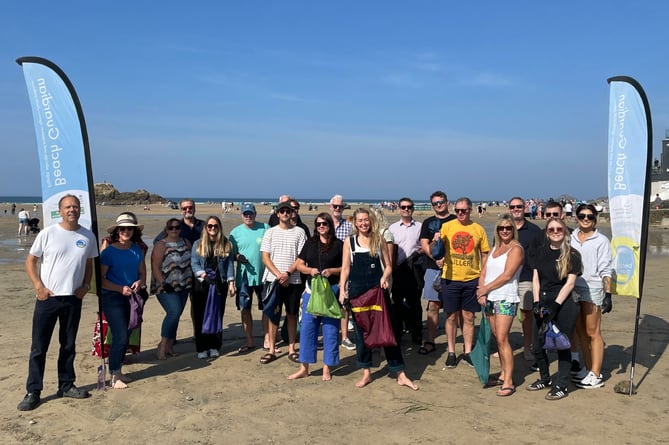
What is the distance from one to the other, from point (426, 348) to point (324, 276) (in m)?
1.92

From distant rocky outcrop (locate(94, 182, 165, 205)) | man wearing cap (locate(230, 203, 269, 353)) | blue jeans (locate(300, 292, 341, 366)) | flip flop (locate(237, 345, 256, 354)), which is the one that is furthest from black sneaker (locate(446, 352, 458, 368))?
distant rocky outcrop (locate(94, 182, 165, 205))

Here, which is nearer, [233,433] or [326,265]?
[233,433]

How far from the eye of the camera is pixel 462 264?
19.2 feet

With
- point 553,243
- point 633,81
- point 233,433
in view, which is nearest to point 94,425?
point 233,433

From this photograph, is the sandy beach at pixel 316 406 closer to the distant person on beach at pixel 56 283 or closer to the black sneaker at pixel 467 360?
the black sneaker at pixel 467 360

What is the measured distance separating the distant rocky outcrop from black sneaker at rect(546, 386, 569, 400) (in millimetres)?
69902

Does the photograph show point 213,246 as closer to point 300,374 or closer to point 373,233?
point 300,374

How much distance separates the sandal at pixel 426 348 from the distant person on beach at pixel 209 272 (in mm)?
2509

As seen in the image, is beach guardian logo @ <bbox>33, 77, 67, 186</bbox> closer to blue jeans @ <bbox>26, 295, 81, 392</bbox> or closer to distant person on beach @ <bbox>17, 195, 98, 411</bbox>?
distant person on beach @ <bbox>17, 195, 98, 411</bbox>

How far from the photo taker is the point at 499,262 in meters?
5.15

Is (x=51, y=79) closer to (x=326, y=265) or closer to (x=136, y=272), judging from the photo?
(x=136, y=272)

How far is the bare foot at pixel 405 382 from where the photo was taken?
5.32 metres

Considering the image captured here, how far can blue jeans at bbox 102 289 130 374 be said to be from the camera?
5297 mm

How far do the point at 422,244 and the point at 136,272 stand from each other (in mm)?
3354
